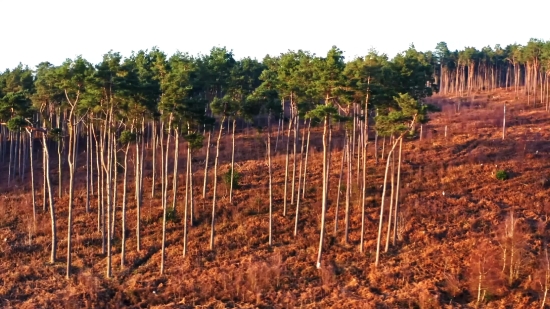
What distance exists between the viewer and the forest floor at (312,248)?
2870cm

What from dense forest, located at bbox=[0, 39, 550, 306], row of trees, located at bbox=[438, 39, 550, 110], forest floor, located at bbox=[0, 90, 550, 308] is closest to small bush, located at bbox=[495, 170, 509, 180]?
forest floor, located at bbox=[0, 90, 550, 308]

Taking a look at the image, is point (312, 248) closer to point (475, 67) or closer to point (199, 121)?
point (199, 121)

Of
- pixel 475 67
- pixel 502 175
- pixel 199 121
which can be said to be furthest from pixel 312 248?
pixel 475 67

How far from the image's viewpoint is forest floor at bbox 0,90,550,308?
28.7 meters

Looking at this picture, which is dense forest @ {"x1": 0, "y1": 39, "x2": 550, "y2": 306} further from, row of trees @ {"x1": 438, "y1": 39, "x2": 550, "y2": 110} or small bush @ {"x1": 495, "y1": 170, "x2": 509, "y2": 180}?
row of trees @ {"x1": 438, "y1": 39, "x2": 550, "y2": 110}

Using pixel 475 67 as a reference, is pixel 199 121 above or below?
below

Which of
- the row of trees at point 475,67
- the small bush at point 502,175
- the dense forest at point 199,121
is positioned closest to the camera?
the dense forest at point 199,121

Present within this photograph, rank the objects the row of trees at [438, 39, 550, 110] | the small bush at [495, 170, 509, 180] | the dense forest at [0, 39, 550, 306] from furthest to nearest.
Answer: the row of trees at [438, 39, 550, 110]
the small bush at [495, 170, 509, 180]
the dense forest at [0, 39, 550, 306]

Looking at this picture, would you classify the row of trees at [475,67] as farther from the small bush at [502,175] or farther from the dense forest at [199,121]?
the small bush at [502,175]

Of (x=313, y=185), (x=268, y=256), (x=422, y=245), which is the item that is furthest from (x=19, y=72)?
(x=422, y=245)

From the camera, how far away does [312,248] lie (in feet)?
110

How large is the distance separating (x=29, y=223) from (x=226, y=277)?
1594cm

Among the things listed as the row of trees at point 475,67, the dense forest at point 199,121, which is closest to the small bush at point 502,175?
the dense forest at point 199,121

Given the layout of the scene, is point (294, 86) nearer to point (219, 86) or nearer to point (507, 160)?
point (219, 86)
